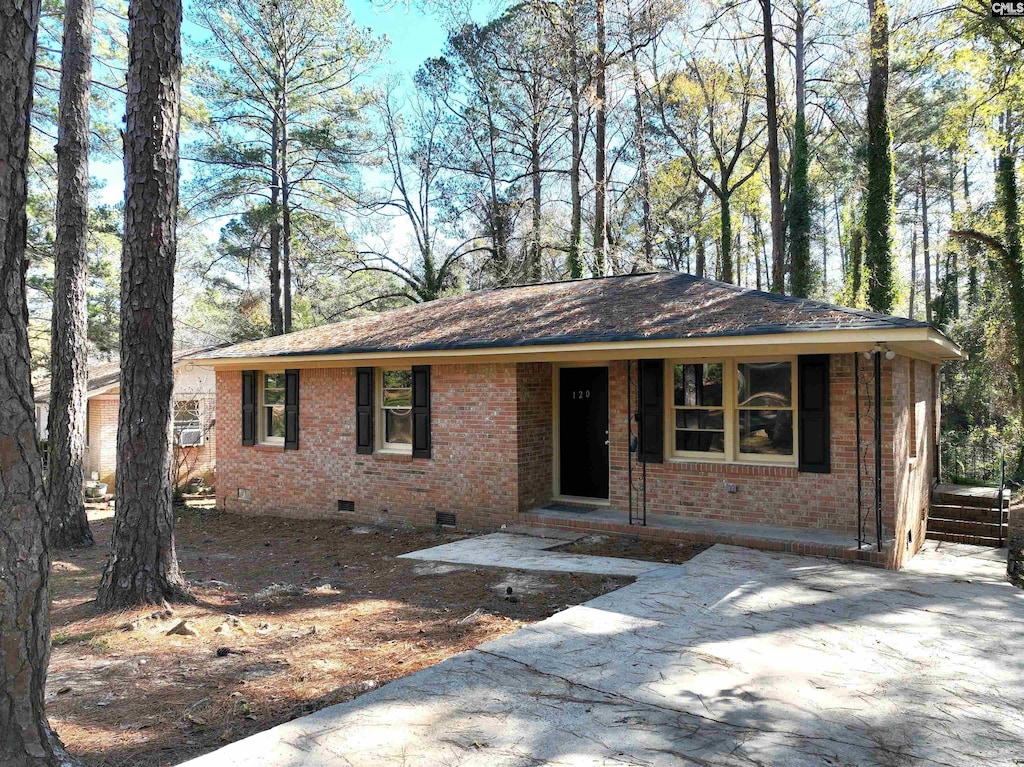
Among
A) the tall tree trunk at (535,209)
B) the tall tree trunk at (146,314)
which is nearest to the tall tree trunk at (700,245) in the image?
the tall tree trunk at (535,209)

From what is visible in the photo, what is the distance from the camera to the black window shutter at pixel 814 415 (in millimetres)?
7855

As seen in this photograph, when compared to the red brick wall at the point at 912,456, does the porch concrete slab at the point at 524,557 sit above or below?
below

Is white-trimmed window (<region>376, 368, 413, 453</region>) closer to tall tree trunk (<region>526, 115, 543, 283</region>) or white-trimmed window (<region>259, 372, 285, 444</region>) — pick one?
white-trimmed window (<region>259, 372, 285, 444</region>)

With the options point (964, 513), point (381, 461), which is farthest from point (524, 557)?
point (964, 513)

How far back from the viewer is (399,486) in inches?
420

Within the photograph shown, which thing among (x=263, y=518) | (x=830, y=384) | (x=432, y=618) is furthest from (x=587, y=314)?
(x=263, y=518)

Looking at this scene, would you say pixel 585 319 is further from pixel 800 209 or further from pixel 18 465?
pixel 800 209

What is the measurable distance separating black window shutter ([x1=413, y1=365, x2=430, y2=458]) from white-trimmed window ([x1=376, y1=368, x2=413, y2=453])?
1.25 ft

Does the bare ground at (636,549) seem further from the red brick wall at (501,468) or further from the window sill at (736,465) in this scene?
the window sill at (736,465)

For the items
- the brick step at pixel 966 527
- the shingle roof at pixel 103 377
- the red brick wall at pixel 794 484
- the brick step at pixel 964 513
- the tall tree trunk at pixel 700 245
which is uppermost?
the tall tree trunk at pixel 700 245

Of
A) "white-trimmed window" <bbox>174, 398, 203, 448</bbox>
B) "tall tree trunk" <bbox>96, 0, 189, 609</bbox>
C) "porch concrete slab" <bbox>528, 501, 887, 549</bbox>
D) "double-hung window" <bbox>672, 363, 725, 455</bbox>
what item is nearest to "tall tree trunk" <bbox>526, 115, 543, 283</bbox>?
"white-trimmed window" <bbox>174, 398, 203, 448</bbox>

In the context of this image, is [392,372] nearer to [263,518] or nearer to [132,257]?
[263,518]

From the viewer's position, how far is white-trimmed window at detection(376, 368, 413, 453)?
35.7 ft

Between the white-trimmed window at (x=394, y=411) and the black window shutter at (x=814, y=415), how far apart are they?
19.3 feet
